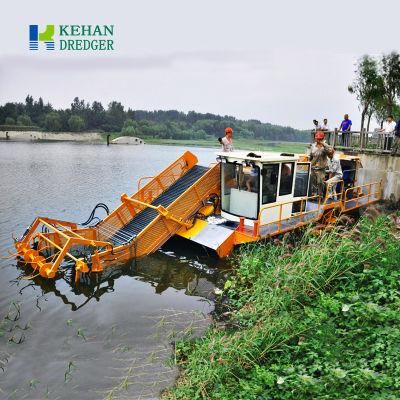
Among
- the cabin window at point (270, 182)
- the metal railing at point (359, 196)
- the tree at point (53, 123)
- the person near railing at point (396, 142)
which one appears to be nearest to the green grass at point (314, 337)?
the cabin window at point (270, 182)

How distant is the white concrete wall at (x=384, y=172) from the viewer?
49.6ft

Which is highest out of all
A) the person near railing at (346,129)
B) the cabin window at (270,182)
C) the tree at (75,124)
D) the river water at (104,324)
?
the tree at (75,124)

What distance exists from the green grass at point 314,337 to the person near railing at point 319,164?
4.71 metres

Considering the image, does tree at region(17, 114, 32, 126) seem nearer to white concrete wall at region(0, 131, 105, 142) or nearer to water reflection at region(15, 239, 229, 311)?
white concrete wall at region(0, 131, 105, 142)

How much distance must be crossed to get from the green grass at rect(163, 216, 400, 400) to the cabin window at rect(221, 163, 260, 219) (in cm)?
321

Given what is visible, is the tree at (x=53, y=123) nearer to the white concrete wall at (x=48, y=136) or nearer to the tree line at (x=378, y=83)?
the white concrete wall at (x=48, y=136)

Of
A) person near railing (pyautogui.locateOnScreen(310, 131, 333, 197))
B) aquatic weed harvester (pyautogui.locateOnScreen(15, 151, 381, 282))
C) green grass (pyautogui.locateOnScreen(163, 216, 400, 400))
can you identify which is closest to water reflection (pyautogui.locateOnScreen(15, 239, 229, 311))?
aquatic weed harvester (pyautogui.locateOnScreen(15, 151, 381, 282))

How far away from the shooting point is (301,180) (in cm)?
1130

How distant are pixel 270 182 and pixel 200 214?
234 centimetres

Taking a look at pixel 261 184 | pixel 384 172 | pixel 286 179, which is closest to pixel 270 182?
pixel 261 184

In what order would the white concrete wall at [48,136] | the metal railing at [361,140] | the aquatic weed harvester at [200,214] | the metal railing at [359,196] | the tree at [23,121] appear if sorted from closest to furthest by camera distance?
the aquatic weed harvester at [200,214] → the metal railing at [359,196] → the metal railing at [361,140] → the white concrete wall at [48,136] → the tree at [23,121]

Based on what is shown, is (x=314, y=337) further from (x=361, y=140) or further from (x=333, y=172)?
(x=361, y=140)

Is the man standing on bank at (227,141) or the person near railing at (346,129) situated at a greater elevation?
the person near railing at (346,129)

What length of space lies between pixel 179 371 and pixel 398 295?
3.47 m
